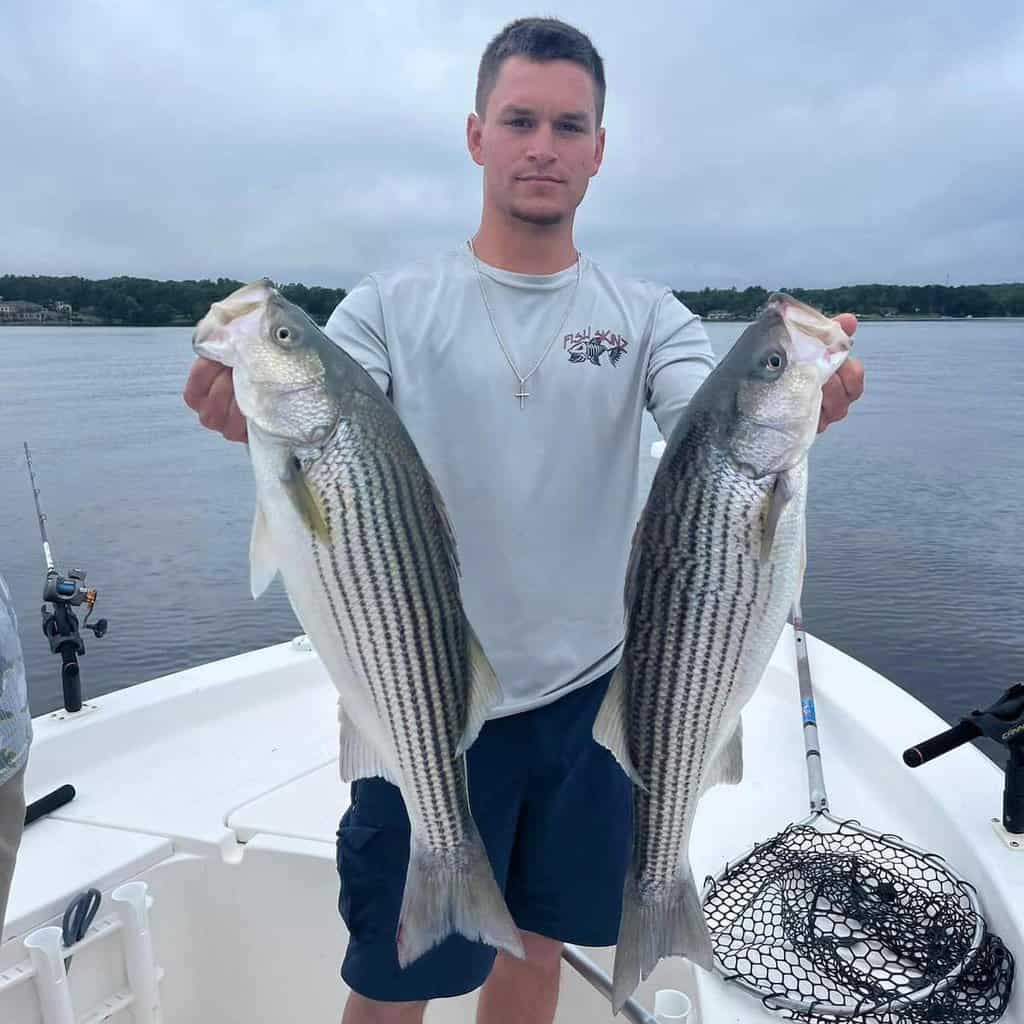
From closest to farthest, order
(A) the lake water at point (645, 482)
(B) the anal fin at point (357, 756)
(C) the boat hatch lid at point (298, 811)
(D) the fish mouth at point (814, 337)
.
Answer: (D) the fish mouth at point (814, 337), (B) the anal fin at point (357, 756), (C) the boat hatch lid at point (298, 811), (A) the lake water at point (645, 482)

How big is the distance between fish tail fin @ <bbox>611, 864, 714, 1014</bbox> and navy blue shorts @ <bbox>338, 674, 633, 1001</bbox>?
0.41 meters

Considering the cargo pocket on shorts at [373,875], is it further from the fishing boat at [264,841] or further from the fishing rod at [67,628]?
the fishing rod at [67,628]

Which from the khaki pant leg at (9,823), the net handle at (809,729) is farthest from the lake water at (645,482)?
the khaki pant leg at (9,823)

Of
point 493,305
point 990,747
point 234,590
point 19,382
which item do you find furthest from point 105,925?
point 19,382

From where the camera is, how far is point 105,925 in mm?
3234

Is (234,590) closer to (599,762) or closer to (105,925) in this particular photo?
(105,925)

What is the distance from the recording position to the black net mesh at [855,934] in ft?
8.76

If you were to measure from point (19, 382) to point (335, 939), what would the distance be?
36.4 metres

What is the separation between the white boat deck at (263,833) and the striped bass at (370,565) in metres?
1.16

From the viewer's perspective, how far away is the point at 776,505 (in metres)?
2.05

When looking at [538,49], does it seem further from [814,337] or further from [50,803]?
[50,803]

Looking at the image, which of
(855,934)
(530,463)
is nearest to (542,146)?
(530,463)

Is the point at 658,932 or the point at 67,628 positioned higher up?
the point at 67,628

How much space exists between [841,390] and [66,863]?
320cm
